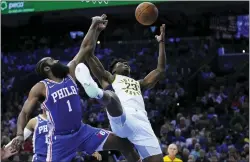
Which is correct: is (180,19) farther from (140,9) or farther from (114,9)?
(140,9)

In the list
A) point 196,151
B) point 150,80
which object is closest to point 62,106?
point 150,80

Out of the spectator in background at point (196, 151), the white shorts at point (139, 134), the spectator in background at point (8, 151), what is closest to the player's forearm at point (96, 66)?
the white shorts at point (139, 134)

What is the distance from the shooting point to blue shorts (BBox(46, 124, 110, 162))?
7133mm

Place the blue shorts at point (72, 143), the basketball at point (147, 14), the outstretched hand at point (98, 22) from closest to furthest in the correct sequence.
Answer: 1. the blue shorts at point (72, 143)
2. the outstretched hand at point (98, 22)
3. the basketball at point (147, 14)

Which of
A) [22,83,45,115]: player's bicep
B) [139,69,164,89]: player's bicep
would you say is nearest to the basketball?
[139,69,164,89]: player's bicep

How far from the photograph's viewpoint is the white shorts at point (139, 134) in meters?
7.58

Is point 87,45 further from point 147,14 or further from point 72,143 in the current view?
point 147,14

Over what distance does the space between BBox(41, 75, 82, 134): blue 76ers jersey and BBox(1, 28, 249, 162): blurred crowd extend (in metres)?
6.12

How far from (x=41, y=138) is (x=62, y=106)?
0.99 metres

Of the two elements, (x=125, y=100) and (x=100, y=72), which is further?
(x=100, y=72)

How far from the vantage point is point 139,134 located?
772 cm

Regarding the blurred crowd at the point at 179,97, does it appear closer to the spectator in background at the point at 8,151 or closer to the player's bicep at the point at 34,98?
the spectator in background at the point at 8,151

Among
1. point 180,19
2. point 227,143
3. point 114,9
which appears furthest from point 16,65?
point 227,143

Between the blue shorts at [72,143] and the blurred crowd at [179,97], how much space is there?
5702mm
